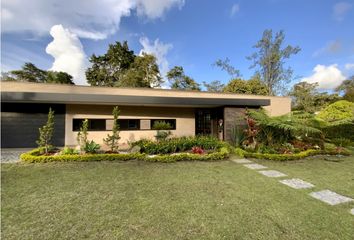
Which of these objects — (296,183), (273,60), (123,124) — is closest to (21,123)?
(123,124)

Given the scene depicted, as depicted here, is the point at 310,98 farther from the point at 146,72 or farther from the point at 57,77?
the point at 57,77

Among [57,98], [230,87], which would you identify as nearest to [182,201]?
[57,98]

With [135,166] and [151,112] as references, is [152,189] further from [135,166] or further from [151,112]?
[151,112]

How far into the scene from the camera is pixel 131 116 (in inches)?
508

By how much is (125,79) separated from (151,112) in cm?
1525

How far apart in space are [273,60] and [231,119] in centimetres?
2219

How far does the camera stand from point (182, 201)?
429 centimetres

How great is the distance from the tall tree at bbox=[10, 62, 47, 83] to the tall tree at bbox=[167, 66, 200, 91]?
66.0ft

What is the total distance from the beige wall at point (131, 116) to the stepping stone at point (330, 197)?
9.81m

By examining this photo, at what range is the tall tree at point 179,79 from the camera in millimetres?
30031

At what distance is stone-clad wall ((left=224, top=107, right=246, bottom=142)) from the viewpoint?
11102 mm

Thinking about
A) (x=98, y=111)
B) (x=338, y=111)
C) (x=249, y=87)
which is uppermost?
(x=249, y=87)

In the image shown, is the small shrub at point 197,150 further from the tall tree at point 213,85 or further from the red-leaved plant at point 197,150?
the tall tree at point 213,85

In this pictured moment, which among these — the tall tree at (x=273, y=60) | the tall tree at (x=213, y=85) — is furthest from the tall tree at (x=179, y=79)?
the tall tree at (x=273, y=60)
